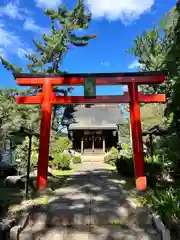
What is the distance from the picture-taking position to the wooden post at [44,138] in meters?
6.15

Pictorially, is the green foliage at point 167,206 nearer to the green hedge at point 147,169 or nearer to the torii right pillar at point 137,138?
the torii right pillar at point 137,138

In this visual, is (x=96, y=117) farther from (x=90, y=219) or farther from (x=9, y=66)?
(x=90, y=219)

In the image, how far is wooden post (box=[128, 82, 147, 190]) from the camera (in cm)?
615

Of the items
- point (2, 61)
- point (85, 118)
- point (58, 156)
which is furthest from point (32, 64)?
point (58, 156)

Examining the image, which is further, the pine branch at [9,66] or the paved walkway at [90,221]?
the pine branch at [9,66]

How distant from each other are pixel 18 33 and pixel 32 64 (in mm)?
3144

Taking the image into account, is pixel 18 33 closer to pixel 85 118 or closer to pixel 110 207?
pixel 85 118

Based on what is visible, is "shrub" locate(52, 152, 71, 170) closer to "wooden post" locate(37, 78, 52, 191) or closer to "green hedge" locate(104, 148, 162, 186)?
"green hedge" locate(104, 148, 162, 186)

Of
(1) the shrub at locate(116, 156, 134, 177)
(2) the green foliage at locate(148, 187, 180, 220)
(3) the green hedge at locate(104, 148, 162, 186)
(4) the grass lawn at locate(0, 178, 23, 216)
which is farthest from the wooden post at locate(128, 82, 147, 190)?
(4) the grass lawn at locate(0, 178, 23, 216)

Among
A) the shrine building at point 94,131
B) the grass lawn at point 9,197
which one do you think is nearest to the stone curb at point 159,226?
the grass lawn at point 9,197

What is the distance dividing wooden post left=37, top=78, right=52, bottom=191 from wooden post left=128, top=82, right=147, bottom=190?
2751mm

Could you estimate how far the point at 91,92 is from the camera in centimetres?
671

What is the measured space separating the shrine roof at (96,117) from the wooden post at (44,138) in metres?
14.5

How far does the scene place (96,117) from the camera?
23688 mm
